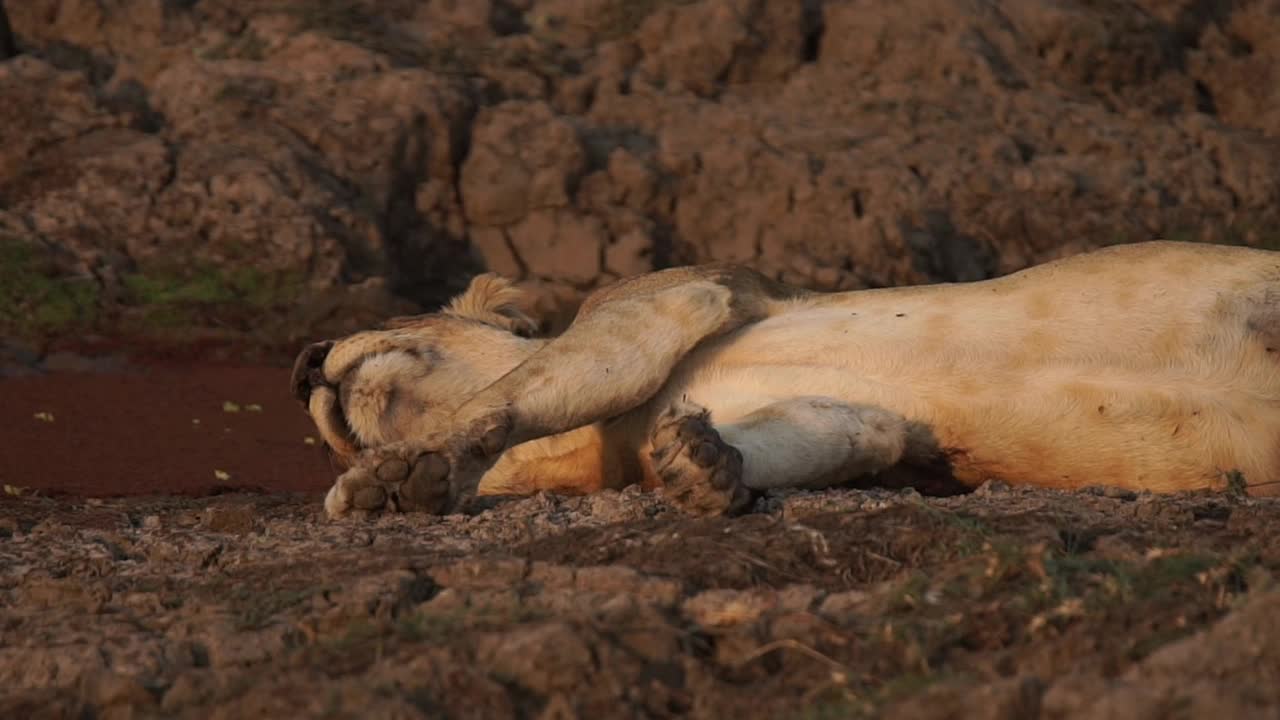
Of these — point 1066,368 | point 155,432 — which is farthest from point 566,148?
point 1066,368

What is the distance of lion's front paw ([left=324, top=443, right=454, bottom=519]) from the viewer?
5383 mm

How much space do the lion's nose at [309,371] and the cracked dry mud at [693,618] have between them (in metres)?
1.44

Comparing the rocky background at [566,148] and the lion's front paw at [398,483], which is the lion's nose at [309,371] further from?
the rocky background at [566,148]

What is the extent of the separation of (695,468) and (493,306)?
2.22 meters

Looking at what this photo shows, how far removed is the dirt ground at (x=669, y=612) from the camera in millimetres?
3334

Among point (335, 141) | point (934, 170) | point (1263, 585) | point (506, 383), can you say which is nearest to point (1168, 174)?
point (934, 170)

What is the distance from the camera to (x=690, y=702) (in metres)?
3.43

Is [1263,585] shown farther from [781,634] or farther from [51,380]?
[51,380]

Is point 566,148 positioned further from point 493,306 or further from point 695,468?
point 695,468

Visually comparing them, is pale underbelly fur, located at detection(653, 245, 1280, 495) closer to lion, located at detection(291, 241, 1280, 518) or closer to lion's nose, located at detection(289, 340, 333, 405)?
lion, located at detection(291, 241, 1280, 518)

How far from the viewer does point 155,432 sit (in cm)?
902

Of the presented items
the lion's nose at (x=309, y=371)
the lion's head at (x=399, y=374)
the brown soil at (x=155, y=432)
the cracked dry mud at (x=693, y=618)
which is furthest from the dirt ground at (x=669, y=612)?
the brown soil at (x=155, y=432)

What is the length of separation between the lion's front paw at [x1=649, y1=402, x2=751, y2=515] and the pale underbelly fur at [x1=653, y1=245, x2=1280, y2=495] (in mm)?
1107

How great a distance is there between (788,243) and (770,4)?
221 centimetres
